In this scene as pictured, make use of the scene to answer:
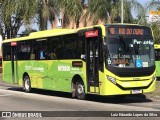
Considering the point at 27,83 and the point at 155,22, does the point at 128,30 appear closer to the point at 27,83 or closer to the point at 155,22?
the point at 27,83

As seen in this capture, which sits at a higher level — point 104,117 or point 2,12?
point 2,12

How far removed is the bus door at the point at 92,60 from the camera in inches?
687

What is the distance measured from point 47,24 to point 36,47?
1410cm

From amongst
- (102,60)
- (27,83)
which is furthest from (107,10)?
(102,60)

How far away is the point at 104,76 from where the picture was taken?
55.2ft

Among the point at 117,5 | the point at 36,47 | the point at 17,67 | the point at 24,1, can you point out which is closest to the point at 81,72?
the point at 36,47

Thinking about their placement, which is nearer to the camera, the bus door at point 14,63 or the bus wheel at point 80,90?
the bus wheel at point 80,90

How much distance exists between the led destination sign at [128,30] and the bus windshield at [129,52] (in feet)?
0.79

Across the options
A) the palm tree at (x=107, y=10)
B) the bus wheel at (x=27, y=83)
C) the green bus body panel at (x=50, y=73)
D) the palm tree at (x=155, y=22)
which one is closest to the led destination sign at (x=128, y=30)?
the green bus body panel at (x=50, y=73)

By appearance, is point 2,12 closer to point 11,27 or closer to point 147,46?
point 11,27

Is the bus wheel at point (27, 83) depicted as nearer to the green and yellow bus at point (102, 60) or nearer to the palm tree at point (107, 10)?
the green and yellow bus at point (102, 60)

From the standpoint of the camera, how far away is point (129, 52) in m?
17.2

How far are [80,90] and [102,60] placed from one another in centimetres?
222

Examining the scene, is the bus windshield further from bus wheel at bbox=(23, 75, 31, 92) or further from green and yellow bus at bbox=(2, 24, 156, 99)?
bus wheel at bbox=(23, 75, 31, 92)
